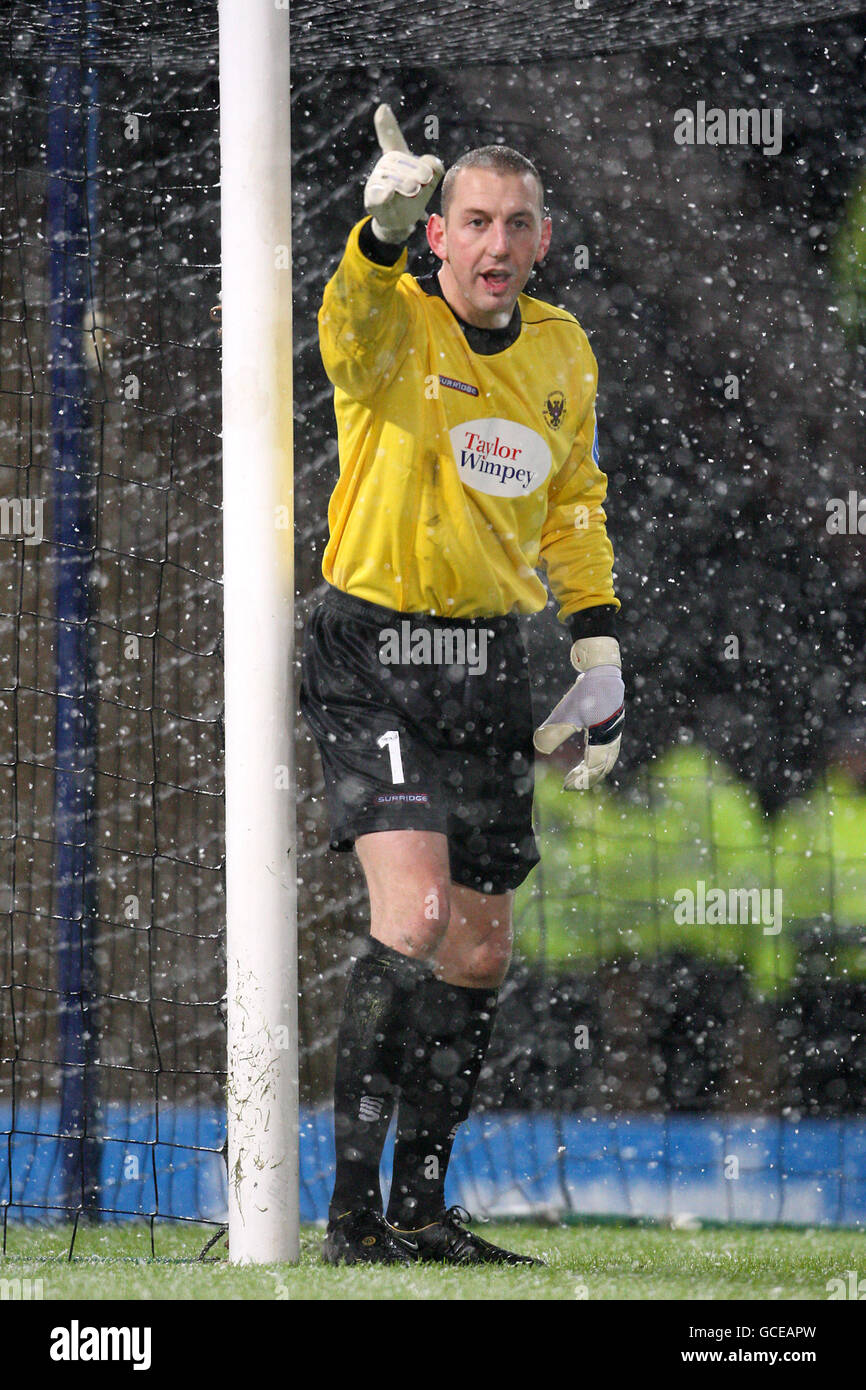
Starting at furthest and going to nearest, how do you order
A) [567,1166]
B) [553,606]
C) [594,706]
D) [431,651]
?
1. [553,606]
2. [567,1166]
3. [594,706]
4. [431,651]

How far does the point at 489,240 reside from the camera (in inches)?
80.7

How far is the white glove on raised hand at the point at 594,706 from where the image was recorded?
7.29 feet

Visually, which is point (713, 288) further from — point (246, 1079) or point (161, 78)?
point (246, 1079)

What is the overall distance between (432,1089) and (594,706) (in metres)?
0.64

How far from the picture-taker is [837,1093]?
10.8 feet

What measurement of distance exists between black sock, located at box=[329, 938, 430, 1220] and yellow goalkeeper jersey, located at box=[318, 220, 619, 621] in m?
0.50

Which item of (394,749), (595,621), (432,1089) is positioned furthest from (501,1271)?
(595,621)

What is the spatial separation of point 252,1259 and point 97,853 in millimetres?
1500

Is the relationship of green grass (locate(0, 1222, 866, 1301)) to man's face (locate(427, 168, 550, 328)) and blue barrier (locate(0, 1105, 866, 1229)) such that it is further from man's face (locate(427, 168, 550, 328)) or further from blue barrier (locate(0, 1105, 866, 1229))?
man's face (locate(427, 168, 550, 328))

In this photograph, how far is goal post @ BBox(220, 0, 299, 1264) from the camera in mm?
1910

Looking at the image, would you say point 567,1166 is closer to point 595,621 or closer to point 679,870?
point 679,870

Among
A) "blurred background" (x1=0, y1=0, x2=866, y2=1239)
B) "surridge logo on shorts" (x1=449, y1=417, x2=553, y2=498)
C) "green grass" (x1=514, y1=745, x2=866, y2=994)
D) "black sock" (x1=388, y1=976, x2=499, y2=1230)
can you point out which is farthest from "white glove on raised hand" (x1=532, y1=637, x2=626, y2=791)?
"green grass" (x1=514, y1=745, x2=866, y2=994)

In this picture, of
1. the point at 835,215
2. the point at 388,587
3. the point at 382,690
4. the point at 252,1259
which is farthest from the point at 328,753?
the point at 835,215

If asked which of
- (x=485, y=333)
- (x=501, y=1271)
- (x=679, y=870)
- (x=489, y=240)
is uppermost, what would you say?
(x=489, y=240)
